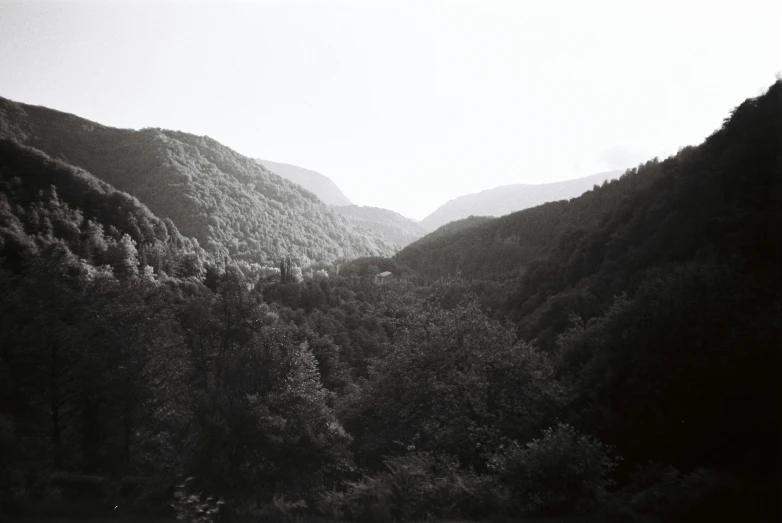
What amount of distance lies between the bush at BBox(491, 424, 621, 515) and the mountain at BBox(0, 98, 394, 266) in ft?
396

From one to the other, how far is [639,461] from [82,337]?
19786mm

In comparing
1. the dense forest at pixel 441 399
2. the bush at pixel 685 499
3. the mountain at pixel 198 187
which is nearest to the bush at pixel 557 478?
the dense forest at pixel 441 399

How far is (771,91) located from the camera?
27000 mm

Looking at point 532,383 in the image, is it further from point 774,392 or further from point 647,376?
point 774,392

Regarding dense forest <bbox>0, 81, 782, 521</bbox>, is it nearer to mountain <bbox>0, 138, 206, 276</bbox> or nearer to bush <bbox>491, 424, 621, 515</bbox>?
bush <bbox>491, 424, 621, 515</bbox>

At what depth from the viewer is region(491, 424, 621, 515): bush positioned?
38.0 ft

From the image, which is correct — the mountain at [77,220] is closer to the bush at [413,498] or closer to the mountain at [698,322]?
the bush at [413,498]

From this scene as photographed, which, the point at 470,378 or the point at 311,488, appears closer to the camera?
the point at 311,488

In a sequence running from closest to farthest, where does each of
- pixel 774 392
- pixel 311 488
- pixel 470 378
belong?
pixel 774 392 < pixel 311 488 < pixel 470 378

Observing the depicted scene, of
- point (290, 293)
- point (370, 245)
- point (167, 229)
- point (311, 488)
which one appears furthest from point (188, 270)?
point (370, 245)

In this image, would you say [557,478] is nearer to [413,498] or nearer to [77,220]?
[413,498]

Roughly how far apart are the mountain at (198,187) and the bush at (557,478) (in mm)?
120779

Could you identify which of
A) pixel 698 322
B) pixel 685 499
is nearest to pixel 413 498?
pixel 685 499

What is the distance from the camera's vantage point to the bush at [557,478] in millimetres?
11594
